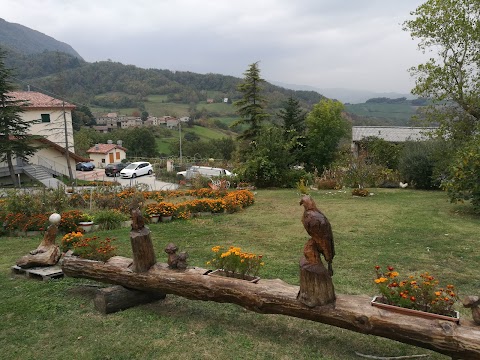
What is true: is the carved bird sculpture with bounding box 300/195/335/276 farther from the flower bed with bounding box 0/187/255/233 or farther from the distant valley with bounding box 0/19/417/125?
the distant valley with bounding box 0/19/417/125

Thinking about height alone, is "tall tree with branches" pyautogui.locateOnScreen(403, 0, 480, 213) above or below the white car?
above

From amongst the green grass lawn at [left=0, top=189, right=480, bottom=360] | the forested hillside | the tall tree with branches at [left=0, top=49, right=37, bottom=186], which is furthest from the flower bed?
the forested hillside

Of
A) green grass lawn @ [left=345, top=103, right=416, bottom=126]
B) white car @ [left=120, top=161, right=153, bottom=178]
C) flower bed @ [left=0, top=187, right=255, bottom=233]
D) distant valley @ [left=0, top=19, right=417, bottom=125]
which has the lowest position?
white car @ [left=120, top=161, right=153, bottom=178]

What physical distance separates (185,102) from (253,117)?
270ft

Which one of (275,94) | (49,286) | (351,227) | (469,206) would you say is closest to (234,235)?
(351,227)

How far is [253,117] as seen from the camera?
2809 centimetres

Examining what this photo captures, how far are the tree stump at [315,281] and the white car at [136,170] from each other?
32133 millimetres

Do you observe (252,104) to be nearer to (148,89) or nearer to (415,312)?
(415,312)

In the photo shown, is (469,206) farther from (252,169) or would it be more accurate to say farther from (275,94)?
(275,94)

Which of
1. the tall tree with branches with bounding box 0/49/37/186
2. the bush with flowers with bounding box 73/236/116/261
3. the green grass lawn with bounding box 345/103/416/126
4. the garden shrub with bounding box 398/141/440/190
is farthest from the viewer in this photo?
the green grass lawn with bounding box 345/103/416/126

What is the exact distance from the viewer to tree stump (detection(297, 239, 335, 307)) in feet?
13.9

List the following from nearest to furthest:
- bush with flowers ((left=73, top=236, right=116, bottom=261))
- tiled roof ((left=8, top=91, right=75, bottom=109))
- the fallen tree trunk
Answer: the fallen tree trunk, bush with flowers ((left=73, top=236, right=116, bottom=261)), tiled roof ((left=8, top=91, right=75, bottom=109))

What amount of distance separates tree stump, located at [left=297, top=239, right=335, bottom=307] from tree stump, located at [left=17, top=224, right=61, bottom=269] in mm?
5063

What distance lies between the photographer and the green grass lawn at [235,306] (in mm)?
4520
